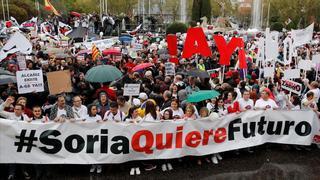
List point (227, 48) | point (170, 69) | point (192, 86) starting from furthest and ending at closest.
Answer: point (170, 69) < point (227, 48) < point (192, 86)

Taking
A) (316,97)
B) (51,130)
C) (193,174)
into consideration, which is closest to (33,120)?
(51,130)

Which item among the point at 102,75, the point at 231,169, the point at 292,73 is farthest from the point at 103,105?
the point at 292,73

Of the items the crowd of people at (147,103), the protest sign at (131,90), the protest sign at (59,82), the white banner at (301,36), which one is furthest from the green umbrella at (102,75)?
the white banner at (301,36)

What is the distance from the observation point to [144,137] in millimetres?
7309

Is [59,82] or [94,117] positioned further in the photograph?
[59,82]

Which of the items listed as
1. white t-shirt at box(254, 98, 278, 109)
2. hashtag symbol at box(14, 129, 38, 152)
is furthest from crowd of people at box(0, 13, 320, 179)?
hashtag symbol at box(14, 129, 38, 152)

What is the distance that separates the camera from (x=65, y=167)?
7.52 metres

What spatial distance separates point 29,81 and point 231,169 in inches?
186

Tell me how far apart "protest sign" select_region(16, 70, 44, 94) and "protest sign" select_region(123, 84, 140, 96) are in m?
1.90

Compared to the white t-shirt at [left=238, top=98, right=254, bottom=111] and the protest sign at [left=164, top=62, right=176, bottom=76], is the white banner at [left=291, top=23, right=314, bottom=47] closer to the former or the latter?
the protest sign at [left=164, top=62, right=176, bottom=76]

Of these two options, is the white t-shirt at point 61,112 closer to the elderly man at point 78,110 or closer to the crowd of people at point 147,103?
the crowd of people at point 147,103

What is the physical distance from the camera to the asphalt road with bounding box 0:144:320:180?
23.9 ft

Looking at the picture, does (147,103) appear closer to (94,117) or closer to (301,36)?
(94,117)

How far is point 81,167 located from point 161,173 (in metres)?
1.54
